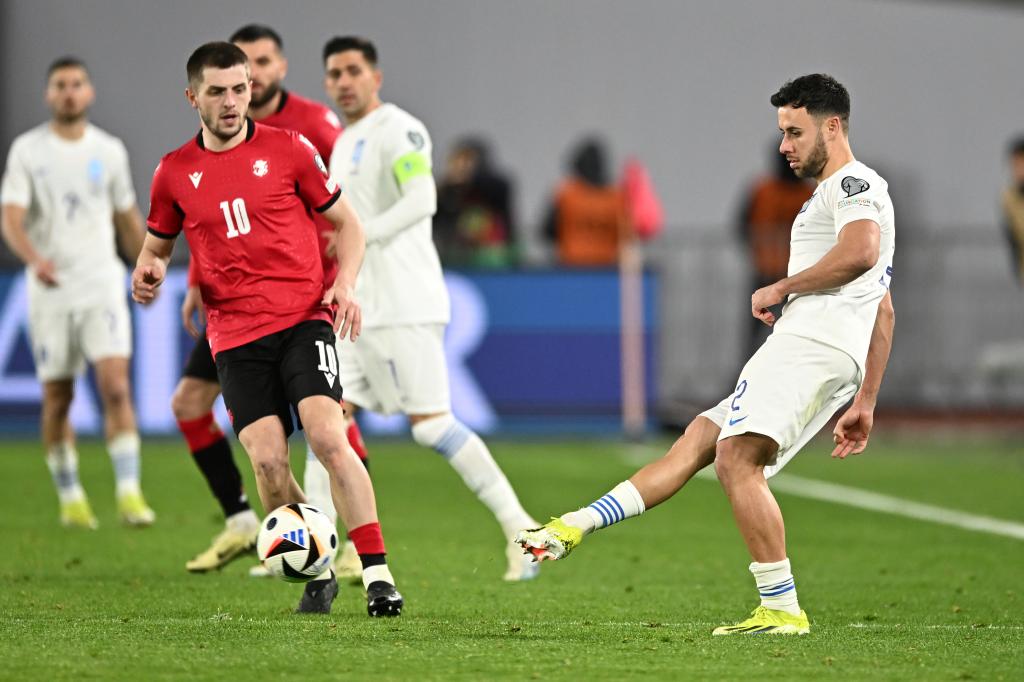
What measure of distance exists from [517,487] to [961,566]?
429 centimetres

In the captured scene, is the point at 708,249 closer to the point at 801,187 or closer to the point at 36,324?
the point at 801,187

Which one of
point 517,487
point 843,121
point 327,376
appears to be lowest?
point 517,487

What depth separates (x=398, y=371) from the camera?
846 centimetres

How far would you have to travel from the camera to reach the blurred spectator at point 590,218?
17.0 meters

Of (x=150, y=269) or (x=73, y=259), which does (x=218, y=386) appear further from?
(x=73, y=259)

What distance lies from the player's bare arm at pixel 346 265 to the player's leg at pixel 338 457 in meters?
0.18

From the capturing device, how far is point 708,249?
19.2 meters

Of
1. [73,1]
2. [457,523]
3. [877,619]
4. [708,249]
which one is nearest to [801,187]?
[708,249]

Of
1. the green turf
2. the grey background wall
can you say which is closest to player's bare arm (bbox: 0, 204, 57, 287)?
the green turf

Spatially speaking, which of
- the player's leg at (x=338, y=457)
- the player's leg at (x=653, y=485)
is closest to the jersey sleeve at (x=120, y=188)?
the player's leg at (x=338, y=457)

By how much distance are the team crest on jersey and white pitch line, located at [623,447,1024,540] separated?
447cm

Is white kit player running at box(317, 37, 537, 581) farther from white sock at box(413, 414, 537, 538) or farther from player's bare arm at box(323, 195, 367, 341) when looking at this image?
player's bare arm at box(323, 195, 367, 341)

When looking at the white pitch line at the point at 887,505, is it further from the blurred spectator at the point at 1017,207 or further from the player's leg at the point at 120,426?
the player's leg at the point at 120,426

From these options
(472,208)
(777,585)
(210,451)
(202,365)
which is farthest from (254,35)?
(472,208)
